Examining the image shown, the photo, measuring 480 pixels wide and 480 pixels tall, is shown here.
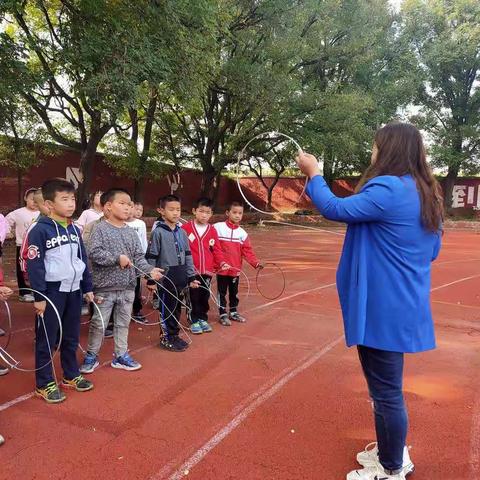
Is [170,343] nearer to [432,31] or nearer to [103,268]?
[103,268]

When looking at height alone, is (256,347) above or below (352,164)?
below

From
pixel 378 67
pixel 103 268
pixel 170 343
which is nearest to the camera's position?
pixel 103 268

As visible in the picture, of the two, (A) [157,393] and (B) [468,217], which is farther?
(B) [468,217]

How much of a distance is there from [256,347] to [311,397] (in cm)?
143

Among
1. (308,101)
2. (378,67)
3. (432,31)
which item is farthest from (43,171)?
(432,31)

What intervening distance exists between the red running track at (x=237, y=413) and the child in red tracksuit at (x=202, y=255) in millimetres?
301

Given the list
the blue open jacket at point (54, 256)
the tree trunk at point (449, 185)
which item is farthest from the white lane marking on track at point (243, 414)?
the tree trunk at point (449, 185)

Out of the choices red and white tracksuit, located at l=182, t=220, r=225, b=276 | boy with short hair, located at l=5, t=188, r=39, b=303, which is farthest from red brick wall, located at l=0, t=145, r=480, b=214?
red and white tracksuit, located at l=182, t=220, r=225, b=276

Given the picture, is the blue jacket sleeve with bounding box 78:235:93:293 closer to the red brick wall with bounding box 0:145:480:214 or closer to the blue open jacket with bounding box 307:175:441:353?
the blue open jacket with bounding box 307:175:441:353

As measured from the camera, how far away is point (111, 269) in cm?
452

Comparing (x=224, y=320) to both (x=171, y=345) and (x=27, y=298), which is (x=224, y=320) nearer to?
(x=171, y=345)

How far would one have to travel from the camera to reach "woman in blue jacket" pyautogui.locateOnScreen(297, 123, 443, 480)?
2.46 m

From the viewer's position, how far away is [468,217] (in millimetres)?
33750

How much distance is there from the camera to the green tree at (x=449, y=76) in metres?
31.6
